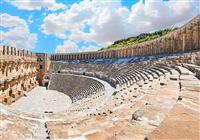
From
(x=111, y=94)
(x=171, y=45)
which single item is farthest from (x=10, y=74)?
(x=171, y=45)

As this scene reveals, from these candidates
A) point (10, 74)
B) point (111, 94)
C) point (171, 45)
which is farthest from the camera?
point (171, 45)

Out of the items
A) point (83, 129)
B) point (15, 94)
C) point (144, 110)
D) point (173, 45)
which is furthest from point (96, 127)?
point (173, 45)

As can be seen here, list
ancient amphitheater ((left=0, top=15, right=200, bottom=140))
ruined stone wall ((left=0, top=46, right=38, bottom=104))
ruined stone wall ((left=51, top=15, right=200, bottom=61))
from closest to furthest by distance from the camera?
1. ancient amphitheater ((left=0, top=15, right=200, bottom=140))
2. ruined stone wall ((left=0, top=46, right=38, bottom=104))
3. ruined stone wall ((left=51, top=15, right=200, bottom=61))

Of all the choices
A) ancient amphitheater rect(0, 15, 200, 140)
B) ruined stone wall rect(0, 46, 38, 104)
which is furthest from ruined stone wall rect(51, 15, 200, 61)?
ruined stone wall rect(0, 46, 38, 104)

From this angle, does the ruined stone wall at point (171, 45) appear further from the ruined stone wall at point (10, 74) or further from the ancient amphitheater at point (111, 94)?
the ruined stone wall at point (10, 74)

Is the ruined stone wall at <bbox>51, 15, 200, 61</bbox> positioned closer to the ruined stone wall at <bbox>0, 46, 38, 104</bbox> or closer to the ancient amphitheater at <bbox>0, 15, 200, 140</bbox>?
the ancient amphitheater at <bbox>0, 15, 200, 140</bbox>

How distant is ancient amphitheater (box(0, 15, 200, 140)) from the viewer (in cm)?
471

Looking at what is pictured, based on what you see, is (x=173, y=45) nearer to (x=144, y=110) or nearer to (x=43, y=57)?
(x=43, y=57)

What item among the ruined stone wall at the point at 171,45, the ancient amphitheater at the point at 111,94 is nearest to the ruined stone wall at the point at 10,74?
the ancient amphitheater at the point at 111,94

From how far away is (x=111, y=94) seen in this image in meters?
20.8

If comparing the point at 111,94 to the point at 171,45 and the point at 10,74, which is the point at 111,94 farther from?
the point at 171,45

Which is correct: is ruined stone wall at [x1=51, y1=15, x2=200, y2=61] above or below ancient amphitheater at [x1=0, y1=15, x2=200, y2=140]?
above

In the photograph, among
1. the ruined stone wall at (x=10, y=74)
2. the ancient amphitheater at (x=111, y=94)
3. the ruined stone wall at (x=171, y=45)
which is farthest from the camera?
the ruined stone wall at (x=171, y=45)

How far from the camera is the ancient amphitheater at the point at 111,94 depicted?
4707mm
